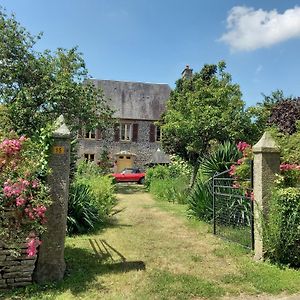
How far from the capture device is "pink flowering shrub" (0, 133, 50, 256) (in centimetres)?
452

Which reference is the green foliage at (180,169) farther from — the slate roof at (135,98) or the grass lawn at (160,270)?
the slate roof at (135,98)

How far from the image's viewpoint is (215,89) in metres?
16.3

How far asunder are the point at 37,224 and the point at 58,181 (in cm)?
74

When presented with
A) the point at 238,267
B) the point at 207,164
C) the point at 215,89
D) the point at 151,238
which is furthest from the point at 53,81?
the point at 238,267

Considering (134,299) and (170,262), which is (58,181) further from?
(170,262)

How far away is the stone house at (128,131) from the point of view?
33.4 metres

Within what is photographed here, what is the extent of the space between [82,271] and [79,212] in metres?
3.16

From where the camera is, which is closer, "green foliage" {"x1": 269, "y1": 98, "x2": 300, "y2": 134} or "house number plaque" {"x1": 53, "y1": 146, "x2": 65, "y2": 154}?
"house number plaque" {"x1": 53, "y1": 146, "x2": 65, "y2": 154}

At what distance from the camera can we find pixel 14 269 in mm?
4691

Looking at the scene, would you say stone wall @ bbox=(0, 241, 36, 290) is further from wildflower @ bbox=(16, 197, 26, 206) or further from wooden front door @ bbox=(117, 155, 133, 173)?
wooden front door @ bbox=(117, 155, 133, 173)

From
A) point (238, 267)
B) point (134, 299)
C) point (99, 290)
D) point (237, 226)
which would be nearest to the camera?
point (134, 299)

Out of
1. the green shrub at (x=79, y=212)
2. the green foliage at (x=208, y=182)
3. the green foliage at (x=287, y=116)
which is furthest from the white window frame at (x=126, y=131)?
the green shrub at (x=79, y=212)

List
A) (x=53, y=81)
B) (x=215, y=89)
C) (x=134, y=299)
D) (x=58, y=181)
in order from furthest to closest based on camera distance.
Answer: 1. (x=53, y=81)
2. (x=215, y=89)
3. (x=58, y=181)
4. (x=134, y=299)

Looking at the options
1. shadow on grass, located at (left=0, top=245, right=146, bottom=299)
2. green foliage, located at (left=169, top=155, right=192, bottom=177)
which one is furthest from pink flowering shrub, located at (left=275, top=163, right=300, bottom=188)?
green foliage, located at (left=169, top=155, right=192, bottom=177)
